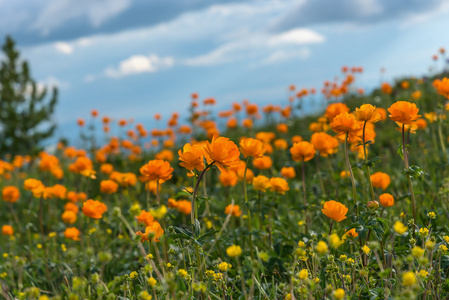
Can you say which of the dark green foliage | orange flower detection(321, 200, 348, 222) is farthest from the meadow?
the dark green foliage

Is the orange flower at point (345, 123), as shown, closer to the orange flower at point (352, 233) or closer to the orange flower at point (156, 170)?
the orange flower at point (352, 233)

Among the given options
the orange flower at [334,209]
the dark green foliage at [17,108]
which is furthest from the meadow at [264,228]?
the dark green foliage at [17,108]

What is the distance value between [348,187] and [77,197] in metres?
2.82

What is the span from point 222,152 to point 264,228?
4.10ft

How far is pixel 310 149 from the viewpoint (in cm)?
240

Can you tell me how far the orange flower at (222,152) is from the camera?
1.66m

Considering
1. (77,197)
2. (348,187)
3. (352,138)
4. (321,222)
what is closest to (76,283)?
(352,138)

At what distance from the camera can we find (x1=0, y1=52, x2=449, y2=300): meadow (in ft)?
5.33

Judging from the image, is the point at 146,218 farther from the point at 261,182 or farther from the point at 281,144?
the point at 281,144

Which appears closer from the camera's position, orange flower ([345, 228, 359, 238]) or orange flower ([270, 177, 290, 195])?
orange flower ([345, 228, 359, 238])

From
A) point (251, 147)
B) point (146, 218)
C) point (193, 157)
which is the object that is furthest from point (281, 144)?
point (193, 157)

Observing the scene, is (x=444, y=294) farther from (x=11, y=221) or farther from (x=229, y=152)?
(x=11, y=221)

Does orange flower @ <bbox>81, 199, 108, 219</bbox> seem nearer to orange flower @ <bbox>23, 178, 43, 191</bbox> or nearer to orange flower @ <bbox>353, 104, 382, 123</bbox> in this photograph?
orange flower @ <bbox>23, 178, 43, 191</bbox>

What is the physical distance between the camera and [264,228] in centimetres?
276
